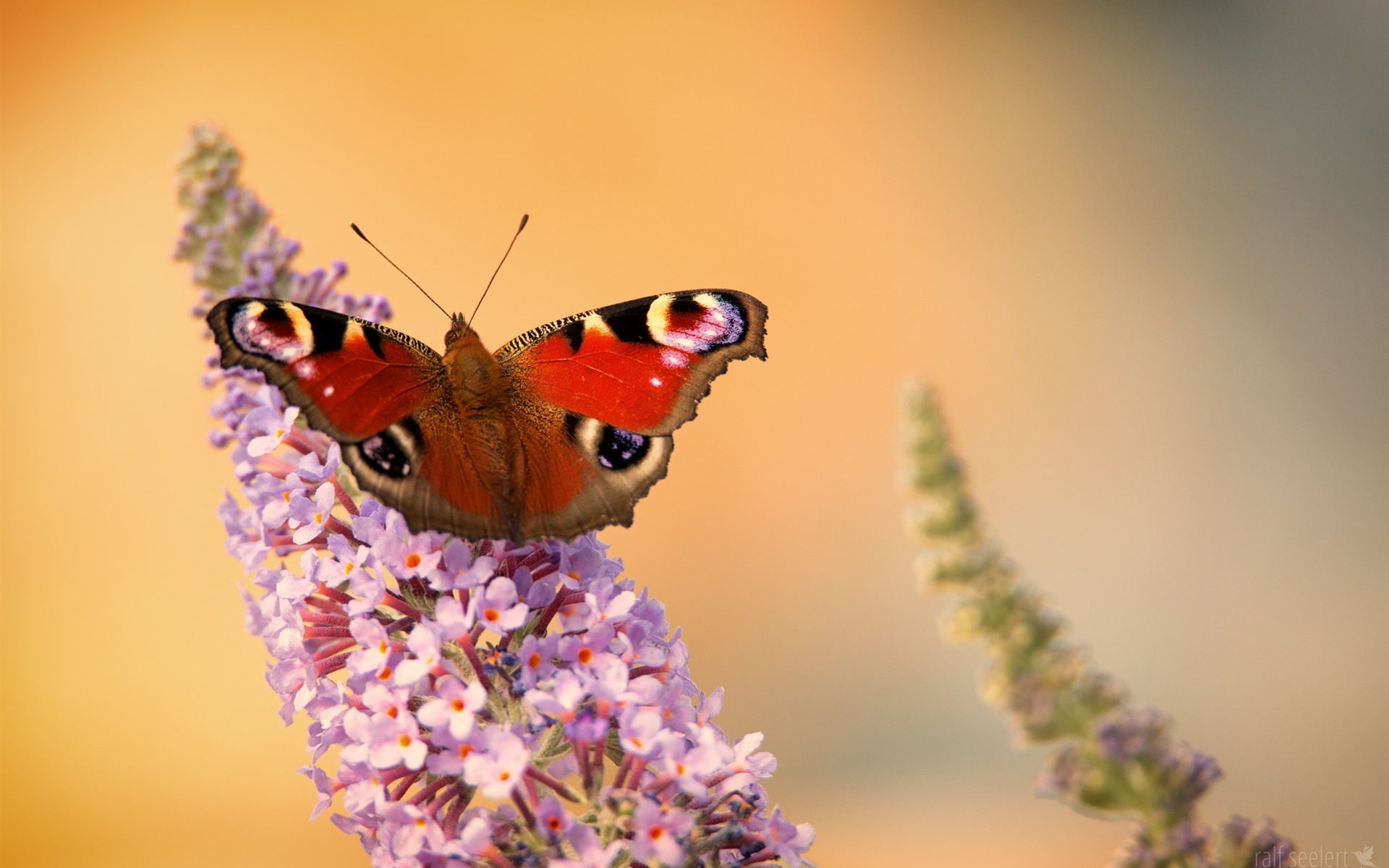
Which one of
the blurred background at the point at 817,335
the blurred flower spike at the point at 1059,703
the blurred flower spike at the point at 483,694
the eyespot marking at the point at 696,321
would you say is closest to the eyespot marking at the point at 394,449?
the blurred flower spike at the point at 483,694

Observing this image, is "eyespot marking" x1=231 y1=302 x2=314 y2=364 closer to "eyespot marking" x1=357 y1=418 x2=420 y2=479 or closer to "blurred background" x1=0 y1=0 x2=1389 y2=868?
"eyespot marking" x1=357 y1=418 x2=420 y2=479

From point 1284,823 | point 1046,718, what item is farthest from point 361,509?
point 1284,823

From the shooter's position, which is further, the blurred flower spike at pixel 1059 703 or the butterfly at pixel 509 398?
the butterfly at pixel 509 398

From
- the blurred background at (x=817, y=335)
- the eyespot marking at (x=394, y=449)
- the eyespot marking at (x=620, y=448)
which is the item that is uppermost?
the blurred background at (x=817, y=335)

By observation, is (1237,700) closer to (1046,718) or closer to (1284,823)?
(1284,823)

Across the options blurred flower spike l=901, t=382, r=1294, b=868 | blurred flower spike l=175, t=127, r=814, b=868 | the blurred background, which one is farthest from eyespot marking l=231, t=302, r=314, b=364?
the blurred background

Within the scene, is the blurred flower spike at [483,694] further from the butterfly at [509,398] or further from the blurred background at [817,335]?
the blurred background at [817,335]

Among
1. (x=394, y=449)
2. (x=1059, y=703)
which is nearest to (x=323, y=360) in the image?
(x=394, y=449)
